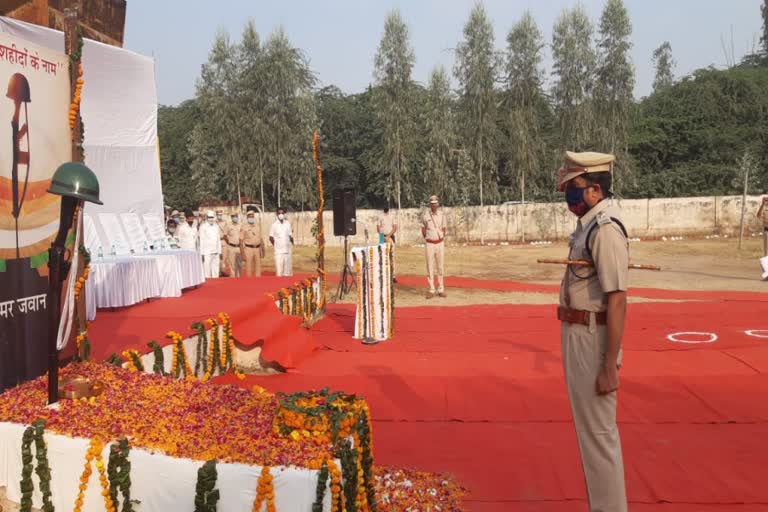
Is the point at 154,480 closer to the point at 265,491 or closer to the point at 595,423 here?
the point at 265,491

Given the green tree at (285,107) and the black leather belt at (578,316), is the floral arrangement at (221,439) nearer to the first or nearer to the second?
the black leather belt at (578,316)

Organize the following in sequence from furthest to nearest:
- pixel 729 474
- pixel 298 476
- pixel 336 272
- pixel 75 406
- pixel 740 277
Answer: pixel 336 272, pixel 740 277, pixel 729 474, pixel 75 406, pixel 298 476

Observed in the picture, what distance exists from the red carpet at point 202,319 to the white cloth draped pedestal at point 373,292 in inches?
32.7

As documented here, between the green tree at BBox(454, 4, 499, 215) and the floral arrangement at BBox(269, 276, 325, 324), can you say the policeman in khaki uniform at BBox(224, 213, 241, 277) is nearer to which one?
the floral arrangement at BBox(269, 276, 325, 324)

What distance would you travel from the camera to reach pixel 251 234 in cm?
1298

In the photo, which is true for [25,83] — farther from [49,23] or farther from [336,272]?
[336,272]

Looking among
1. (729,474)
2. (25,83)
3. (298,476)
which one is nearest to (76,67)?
(25,83)

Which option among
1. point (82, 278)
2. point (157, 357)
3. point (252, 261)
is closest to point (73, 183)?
point (82, 278)

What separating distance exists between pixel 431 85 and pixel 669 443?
958 inches

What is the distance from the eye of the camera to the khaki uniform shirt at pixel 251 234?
12.9 meters

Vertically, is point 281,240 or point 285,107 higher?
point 285,107

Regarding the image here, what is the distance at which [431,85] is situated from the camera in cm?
2708

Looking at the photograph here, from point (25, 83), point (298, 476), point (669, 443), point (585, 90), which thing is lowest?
point (669, 443)

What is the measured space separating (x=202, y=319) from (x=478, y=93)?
2254 centimetres
